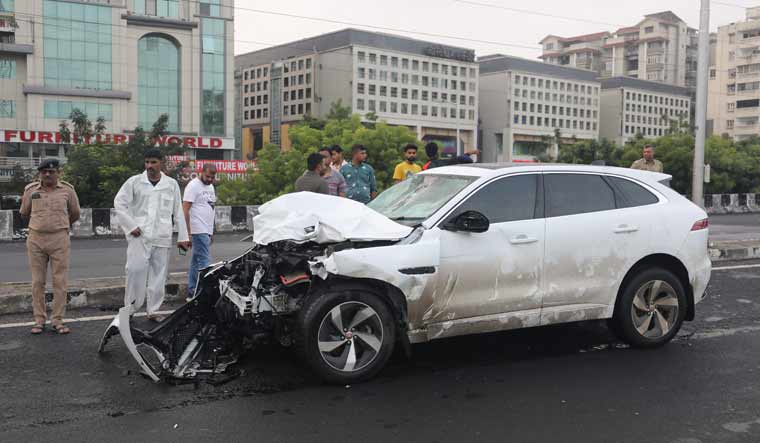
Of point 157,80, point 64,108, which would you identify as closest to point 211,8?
point 157,80

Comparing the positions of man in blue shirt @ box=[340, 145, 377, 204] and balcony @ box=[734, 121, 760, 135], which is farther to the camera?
balcony @ box=[734, 121, 760, 135]

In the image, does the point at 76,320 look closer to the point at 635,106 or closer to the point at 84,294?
the point at 84,294

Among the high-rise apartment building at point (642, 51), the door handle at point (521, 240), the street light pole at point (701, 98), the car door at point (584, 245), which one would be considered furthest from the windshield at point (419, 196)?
the high-rise apartment building at point (642, 51)

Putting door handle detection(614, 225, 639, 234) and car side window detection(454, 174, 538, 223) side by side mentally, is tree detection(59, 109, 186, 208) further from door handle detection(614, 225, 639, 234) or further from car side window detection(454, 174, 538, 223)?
door handle detection(614, 225, 639, 234)

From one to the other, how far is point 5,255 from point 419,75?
11760 centimetres

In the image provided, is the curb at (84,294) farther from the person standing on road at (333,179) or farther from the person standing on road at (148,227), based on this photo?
the person standing on road at (333,179)

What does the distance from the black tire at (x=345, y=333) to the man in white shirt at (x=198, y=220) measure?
359 cm

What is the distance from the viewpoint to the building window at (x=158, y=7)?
73000 millimetres

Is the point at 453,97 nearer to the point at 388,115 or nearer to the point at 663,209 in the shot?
the point at 388,115

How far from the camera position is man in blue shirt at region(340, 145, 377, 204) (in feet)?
33.9

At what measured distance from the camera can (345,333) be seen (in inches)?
212

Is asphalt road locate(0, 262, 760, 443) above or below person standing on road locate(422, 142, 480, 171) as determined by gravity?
below

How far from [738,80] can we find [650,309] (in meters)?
133

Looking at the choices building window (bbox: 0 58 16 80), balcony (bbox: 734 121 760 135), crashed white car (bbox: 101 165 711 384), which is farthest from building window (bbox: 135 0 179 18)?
balcony (bbox: 734 121 760 135)
